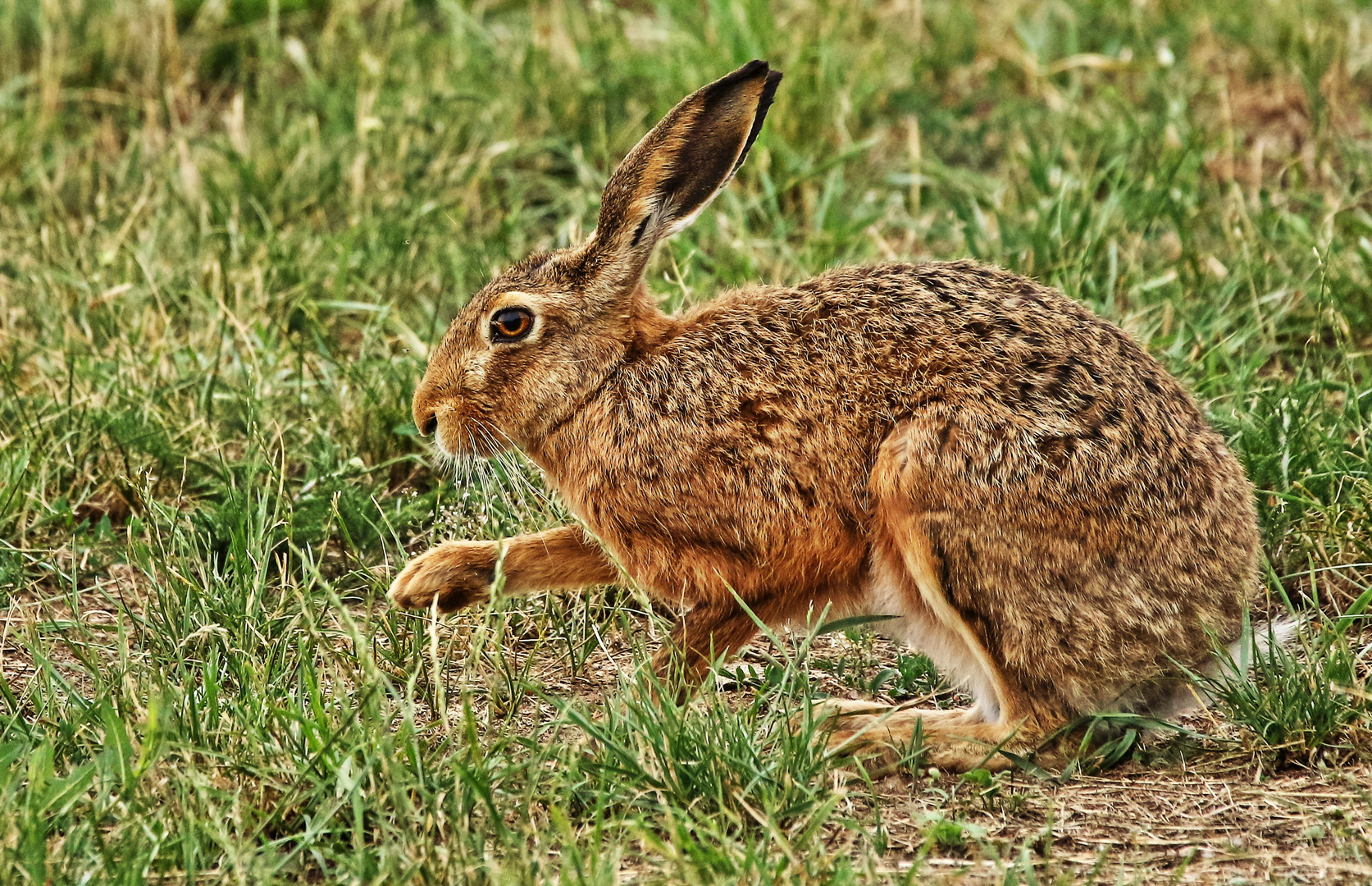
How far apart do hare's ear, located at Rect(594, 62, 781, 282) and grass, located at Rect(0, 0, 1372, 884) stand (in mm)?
764

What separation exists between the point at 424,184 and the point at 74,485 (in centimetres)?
211

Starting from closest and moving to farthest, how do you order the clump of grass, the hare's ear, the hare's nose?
1. the clump of grass
2. the hare's ear
3. the hare's nose

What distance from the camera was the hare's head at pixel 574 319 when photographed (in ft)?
14.8

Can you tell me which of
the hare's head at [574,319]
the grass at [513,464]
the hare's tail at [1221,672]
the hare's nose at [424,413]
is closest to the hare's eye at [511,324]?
the hare's head at [574,319]

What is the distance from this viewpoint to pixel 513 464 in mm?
4719

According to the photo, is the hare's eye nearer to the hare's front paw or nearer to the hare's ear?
the hare's ear

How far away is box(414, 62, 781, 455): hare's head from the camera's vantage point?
452 cm

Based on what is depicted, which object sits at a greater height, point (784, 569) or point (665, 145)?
point (665, 145)

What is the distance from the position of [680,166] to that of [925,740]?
5.38ft

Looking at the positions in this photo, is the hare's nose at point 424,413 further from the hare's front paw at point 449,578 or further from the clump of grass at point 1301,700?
the clump of grass at point 1301,700

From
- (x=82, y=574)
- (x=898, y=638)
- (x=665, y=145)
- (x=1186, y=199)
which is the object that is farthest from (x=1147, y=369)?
(x=82, y=574)

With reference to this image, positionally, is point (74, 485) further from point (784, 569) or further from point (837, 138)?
point (837, 138)

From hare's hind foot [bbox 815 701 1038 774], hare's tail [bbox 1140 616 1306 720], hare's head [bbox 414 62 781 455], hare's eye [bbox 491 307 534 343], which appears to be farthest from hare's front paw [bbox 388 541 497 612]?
hare's tail [bbox 1140 616 1306 720]

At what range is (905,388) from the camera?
4.18 meters
